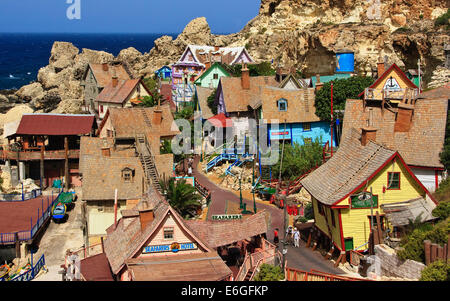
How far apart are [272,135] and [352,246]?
20.9m

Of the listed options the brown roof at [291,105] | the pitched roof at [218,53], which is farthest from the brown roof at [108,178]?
the pitched roof at [218,53]

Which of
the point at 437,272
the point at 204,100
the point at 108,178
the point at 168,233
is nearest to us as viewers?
the point at 437,272

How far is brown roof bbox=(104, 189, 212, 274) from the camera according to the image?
29.8 m

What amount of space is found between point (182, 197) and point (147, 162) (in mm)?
5248

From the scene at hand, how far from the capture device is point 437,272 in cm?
2353

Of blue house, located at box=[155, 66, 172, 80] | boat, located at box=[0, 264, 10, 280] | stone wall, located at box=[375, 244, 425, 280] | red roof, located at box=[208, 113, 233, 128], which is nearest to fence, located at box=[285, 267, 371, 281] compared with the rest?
stone wall, located at box=[375, 244, 425, 280]

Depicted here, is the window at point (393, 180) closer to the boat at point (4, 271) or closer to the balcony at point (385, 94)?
the balcony at point (385, 94)

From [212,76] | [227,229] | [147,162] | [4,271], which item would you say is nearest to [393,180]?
[227,229]

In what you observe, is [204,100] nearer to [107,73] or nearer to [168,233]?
[107,73]

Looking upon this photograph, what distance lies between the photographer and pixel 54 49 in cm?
12825

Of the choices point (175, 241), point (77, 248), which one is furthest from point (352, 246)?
point (77, 248)

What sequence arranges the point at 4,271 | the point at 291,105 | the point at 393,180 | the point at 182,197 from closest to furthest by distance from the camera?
the point at 393,180 < the point at 4,271 < the point at 182,197 < the point at 291,105

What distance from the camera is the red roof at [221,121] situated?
57.1 metres
